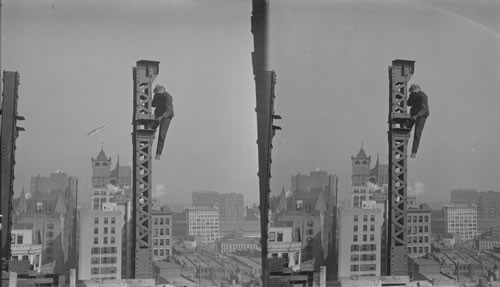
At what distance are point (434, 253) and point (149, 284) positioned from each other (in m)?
1.74

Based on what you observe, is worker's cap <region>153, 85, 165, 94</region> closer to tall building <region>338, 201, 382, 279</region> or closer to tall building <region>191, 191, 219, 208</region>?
tall building <region>191, 191, 219, 208</region>

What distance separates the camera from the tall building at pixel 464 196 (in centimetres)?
501

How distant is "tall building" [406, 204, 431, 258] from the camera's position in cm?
501

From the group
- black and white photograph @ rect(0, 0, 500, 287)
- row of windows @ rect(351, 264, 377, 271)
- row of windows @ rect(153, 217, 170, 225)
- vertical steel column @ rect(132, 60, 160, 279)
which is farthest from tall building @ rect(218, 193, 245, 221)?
row of windows @ rect(351, 264, 377, 271)

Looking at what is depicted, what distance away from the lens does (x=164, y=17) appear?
4.75 metres

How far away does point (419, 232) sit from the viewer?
5047mm

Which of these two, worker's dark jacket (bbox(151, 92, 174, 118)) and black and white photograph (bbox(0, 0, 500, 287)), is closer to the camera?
black and white photograph (bbox(0, 0, 500, 287))

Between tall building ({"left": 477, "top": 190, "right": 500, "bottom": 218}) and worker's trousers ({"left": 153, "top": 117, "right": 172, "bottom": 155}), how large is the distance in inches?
76.7

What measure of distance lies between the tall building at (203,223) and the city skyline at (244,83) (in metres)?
0.13

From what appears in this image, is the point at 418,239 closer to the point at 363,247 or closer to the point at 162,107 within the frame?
the point at 363,247

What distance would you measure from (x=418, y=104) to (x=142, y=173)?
1709mm

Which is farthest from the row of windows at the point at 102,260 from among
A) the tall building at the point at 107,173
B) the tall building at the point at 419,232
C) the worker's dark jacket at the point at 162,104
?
the tall building at the point at 419,232

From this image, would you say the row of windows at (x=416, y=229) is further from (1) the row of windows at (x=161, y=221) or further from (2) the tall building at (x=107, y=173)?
(2) the tall building at (x=107, y=173)

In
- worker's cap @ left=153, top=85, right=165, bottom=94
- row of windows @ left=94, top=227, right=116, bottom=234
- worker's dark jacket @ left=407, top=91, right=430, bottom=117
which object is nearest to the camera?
row of windows @ left=94, top=227, right=116, bottom=234
